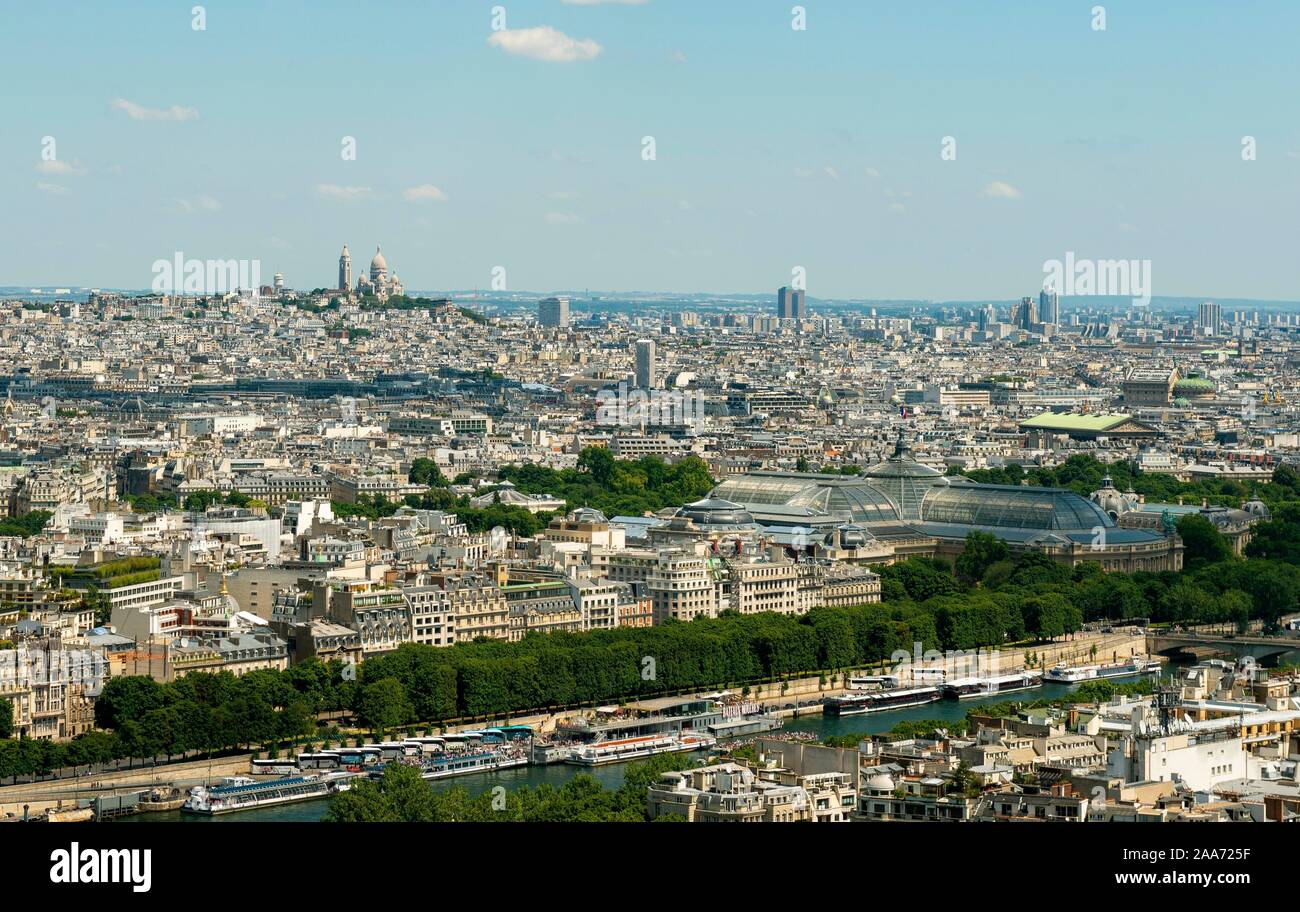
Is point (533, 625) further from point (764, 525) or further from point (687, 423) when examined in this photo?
point (687, 423)

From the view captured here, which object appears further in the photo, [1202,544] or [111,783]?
[1202,544]

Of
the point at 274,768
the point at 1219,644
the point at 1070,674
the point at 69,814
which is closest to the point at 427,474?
the point at 1219,644

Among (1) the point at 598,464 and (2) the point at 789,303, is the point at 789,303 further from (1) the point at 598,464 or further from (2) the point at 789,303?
(1) the point at 598,464

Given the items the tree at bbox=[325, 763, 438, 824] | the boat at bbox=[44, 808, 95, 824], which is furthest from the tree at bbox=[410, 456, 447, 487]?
the tree at bbox=[325, 763, 438, 824]

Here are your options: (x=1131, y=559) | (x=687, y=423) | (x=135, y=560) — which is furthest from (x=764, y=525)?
(x=687, y=423)

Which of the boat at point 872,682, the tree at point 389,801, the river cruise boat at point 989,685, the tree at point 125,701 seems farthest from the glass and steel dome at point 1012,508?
the tree at point 389,801
